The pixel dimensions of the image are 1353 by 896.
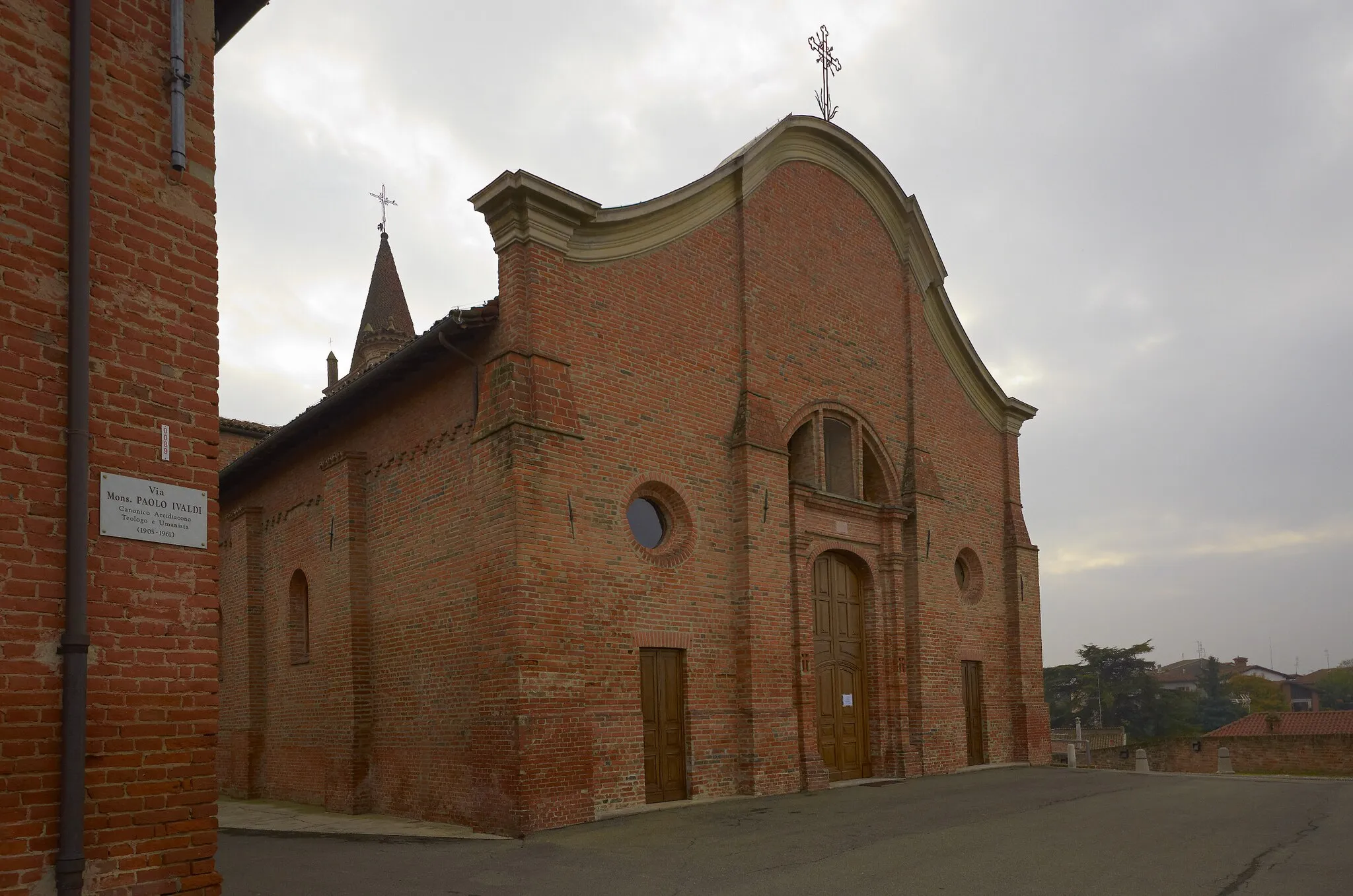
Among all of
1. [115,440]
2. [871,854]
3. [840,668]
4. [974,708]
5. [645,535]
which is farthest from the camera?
[974,708]

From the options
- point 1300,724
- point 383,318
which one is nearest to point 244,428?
point 383,318

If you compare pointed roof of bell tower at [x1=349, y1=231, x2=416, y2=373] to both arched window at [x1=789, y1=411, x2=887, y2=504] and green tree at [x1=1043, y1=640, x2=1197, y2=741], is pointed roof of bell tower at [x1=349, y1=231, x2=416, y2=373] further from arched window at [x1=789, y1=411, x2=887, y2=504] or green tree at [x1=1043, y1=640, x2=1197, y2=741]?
green tree at [x1=1043, y1=640, x2=1197, y2=741]

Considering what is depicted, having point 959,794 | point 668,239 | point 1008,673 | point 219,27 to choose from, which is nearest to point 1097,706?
point 1008,673

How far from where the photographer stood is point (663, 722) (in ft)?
42.1

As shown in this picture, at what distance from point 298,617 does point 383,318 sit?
18748 mm

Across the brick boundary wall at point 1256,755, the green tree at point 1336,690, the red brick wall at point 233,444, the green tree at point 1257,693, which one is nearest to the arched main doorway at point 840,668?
the brick boundary wall at point 1256,755

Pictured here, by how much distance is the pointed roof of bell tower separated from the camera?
32.7 meters

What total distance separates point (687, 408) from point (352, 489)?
5048 millimetres

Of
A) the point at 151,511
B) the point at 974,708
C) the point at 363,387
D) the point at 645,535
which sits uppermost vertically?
the point at 363,387

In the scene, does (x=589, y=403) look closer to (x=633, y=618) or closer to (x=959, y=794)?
(x=633, y=618)

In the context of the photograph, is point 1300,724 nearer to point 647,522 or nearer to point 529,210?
point 647,522

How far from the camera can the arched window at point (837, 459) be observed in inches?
621

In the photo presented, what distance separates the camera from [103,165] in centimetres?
545

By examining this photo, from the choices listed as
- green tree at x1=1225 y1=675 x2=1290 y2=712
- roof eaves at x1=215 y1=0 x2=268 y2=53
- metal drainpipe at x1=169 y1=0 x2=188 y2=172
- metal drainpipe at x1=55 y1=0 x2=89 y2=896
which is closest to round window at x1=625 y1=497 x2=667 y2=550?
roof eaves at x1=215 y1=0 x2=268 y2=53
